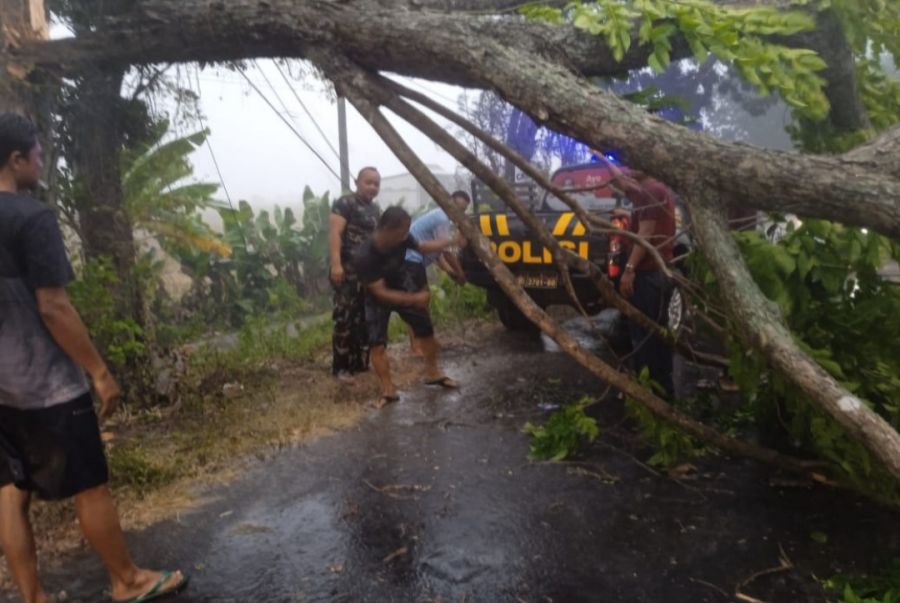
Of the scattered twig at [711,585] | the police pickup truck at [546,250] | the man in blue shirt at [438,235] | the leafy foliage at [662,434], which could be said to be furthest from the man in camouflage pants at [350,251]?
the scattered twig at [711,585]

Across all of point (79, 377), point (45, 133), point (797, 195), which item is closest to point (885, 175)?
point (797, 195)

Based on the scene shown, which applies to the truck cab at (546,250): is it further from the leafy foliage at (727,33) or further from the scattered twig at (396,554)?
the scattered twig at (396,554)

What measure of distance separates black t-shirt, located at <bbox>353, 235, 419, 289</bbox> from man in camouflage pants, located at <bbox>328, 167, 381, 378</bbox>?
0.48m

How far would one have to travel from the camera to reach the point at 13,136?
116 inches

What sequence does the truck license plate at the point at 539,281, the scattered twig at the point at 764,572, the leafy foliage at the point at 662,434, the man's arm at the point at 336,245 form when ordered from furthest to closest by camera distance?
the truck license plate at the point at 539,281
the man's arm at the point at 336,245
the leafy foliage at the point at 662,434
the scattered twig at the point at 764,572

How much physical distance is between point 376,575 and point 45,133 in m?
4.01

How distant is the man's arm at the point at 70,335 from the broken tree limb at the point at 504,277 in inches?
66.9

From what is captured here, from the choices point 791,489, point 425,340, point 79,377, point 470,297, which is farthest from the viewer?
point 470,297

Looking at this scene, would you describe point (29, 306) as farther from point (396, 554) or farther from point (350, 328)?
point (350, 328)

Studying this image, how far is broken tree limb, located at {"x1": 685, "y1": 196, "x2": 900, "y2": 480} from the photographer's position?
2539 mm

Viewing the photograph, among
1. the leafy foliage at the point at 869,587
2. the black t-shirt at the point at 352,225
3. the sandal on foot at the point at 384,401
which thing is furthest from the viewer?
the black t-shirt at the point at 352,225

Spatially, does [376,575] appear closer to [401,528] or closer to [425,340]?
[401,528]

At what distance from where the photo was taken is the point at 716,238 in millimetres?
3125

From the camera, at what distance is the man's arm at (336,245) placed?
6414 millimetres
